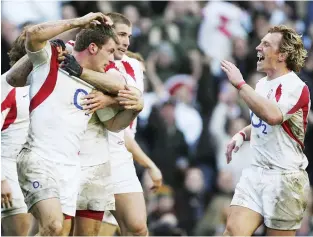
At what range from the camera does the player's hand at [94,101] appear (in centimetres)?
891

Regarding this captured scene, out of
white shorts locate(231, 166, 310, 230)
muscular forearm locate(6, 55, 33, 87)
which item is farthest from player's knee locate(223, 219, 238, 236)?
muscular forearm locate(6, 55, 33, 87)

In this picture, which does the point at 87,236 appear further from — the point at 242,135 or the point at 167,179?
the point at 167,179

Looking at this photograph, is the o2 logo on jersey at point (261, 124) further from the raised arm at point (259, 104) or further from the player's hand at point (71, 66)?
the player's hand at point (71, 66)

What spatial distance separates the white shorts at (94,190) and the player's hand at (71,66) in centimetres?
100

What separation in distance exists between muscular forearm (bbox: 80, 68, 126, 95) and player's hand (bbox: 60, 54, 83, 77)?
0.06 metres

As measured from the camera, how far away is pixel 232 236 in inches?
369

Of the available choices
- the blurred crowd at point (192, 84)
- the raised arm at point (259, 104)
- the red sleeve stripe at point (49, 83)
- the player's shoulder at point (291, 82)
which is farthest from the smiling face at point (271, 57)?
the blurred crowd at point (192, 84)

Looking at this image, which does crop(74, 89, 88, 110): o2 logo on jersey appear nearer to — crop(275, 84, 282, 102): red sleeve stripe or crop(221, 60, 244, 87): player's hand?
Answer: crop(221, 60, 244, 87): player's hand

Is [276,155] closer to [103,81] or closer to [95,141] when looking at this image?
[95,141]

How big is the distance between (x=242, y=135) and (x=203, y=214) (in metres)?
5.06

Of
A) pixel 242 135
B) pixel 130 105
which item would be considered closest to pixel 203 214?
pixel 242 135

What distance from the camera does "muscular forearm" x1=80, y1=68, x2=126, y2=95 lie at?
8883 mm

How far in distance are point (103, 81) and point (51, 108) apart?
0.51 meters

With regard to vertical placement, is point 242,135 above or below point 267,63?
below
